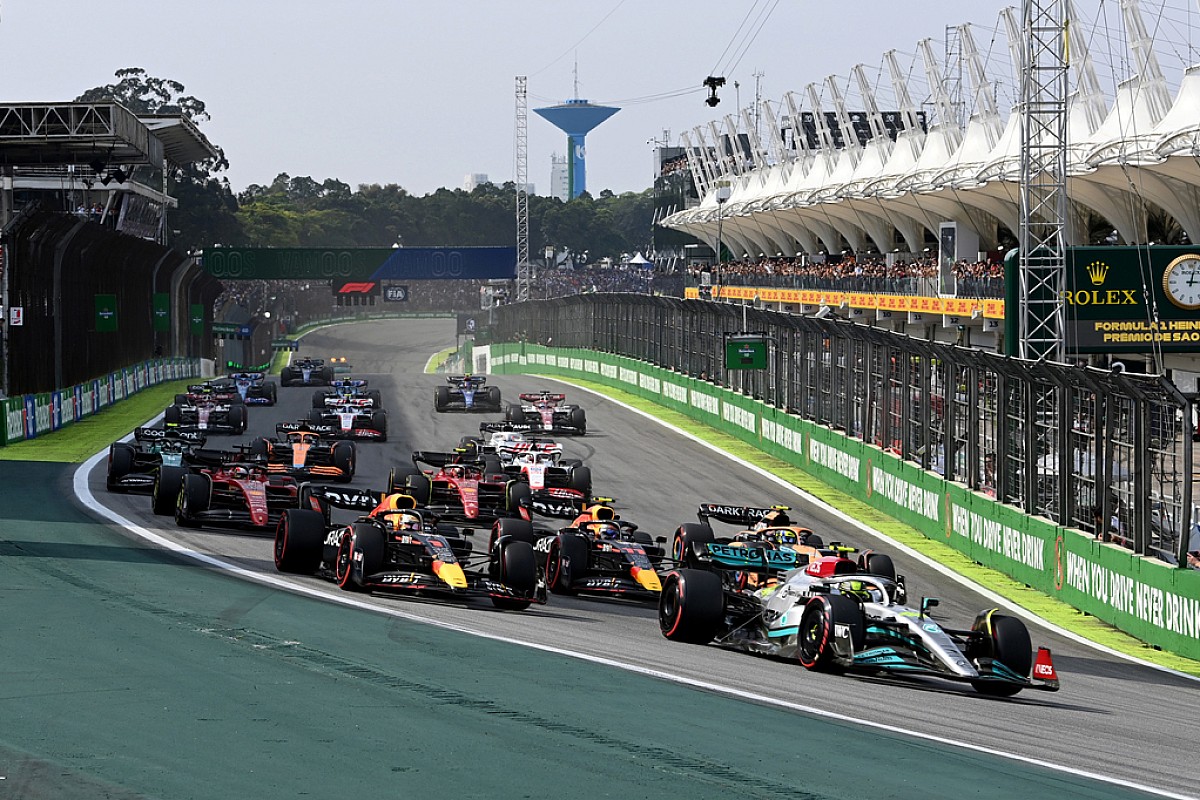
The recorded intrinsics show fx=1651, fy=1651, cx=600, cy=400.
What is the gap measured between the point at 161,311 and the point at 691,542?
138ft

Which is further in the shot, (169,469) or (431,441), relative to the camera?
(431,441)

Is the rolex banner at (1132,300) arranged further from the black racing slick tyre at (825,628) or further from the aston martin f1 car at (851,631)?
the black racing slick tyre at (825,628)

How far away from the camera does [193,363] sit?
6681 cm

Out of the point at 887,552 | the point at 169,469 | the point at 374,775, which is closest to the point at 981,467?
the point at 887,552

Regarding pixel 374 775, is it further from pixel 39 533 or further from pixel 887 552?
pixel 887 552

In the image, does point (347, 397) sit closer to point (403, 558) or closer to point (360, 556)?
point (403, 558)

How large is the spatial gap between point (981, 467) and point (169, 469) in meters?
12.0

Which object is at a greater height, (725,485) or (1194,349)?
(1194,349)

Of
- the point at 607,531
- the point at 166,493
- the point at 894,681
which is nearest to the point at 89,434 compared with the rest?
the point at 166,493

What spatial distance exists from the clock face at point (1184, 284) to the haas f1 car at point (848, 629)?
1578cm

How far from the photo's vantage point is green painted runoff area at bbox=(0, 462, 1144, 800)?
866cm

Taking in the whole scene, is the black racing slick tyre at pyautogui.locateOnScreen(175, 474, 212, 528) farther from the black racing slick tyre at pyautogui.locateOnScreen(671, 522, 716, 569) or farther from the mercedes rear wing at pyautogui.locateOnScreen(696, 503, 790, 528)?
the mercedes rear wing at pyautogui.locateOnScreen(696, 503, 790, 528)

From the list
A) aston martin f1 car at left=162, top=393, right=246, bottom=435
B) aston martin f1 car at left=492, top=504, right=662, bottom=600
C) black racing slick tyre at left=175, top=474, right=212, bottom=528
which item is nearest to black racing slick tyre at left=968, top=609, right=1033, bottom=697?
aston martin f1 car at left=492, top=504, right=662, bottom=600

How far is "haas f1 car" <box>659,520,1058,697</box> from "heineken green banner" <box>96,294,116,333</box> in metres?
31.5
